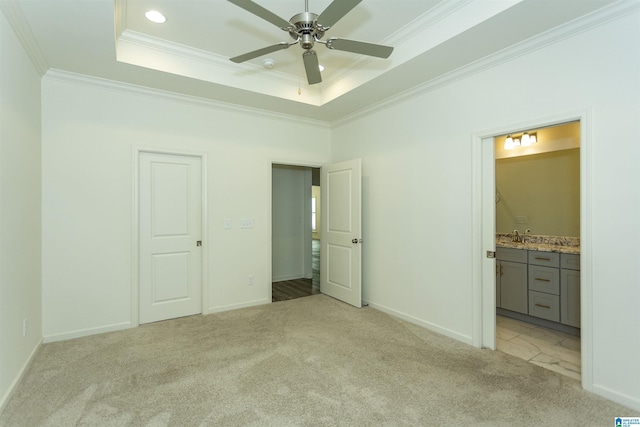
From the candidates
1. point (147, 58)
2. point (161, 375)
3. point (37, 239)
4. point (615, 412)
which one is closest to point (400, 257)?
point (615, 412)

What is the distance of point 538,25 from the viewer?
2.33 meters

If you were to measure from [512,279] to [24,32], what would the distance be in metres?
5.16

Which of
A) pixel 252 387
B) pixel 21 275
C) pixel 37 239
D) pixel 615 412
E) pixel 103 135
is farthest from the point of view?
pixel 103 135

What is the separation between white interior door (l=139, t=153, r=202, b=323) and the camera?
A: 11.8ft

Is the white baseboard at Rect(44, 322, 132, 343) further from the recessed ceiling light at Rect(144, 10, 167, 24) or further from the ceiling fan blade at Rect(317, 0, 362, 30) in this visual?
the ceiling fan blade at Rect(317, 0, 362, 30)

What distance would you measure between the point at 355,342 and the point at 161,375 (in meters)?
1.69

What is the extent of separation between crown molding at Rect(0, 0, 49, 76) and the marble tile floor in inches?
181

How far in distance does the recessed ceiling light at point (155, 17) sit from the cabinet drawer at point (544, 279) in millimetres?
4466

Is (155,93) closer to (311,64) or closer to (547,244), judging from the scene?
(311,64)

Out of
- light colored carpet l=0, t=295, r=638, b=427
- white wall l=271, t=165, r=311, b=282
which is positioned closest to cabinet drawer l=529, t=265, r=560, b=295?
light colored carpet l=0, t=295, r=638, b=427

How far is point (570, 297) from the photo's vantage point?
3271mm

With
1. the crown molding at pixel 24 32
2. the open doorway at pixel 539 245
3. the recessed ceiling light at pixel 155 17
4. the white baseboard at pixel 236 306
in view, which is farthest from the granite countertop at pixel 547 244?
the crown molding at pixel 24 32

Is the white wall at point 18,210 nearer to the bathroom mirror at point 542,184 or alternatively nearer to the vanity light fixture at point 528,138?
the bathroom mirror at point 542,184

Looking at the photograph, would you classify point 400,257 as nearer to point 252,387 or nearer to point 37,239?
point 252,387
